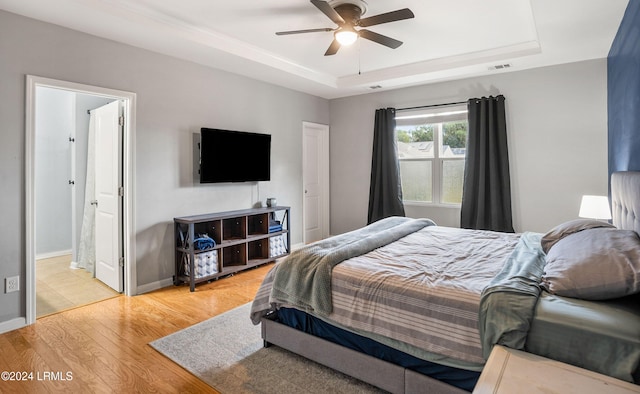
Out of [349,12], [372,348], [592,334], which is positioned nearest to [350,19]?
[349,12]

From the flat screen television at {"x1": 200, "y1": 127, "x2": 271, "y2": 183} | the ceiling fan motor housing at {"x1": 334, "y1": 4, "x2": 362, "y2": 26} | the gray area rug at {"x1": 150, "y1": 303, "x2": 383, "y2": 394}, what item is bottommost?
the gray area rug at {"x1": 150, "y1": 303, "x2": 383, "y2": 394}

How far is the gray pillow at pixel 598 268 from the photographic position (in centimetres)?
149

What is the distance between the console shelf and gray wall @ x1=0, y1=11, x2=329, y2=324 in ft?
0.58

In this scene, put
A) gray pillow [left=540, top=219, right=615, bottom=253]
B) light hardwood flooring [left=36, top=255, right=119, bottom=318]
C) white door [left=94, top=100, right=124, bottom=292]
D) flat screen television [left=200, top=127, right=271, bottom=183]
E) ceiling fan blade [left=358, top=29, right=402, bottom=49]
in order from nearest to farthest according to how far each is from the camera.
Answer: gray pillow [left=540, top=219, right=615, bottom=253] < ceiling fan blade [left=358, top=29, right=402, bottom=49] < light hardwood flooring [left=36, top=255, right=119, bottom=318] < white door [left=94, top=100, right=124, bottom=292] < flat screen television [left=200, top=127, right=271, bottom=183]

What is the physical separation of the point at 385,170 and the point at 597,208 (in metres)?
2.75

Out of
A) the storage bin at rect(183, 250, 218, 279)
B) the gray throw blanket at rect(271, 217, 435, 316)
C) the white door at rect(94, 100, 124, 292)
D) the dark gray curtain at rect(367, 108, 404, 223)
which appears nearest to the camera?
the gray throw blanket at rect(271, 217, 435, 316)

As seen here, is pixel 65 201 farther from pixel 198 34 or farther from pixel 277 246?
pixel 198 34

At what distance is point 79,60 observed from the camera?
3.13 metres

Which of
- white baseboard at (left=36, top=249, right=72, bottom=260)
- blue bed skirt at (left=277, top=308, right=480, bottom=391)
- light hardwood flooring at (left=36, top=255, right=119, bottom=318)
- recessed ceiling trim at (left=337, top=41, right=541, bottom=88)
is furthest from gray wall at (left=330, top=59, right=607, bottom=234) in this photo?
white baseboard at (left=36, top=249, right=72, bottom=260)

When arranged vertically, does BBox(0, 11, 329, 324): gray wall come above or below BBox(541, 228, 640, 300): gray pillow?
above

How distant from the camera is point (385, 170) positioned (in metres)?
5.45

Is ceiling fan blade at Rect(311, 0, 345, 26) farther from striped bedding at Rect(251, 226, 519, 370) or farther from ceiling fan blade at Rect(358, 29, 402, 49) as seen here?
striped bedding at Rect(251, 226, 519, 370)

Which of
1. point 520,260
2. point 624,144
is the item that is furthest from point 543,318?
point 624,144

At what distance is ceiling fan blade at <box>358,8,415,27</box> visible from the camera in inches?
99.8
